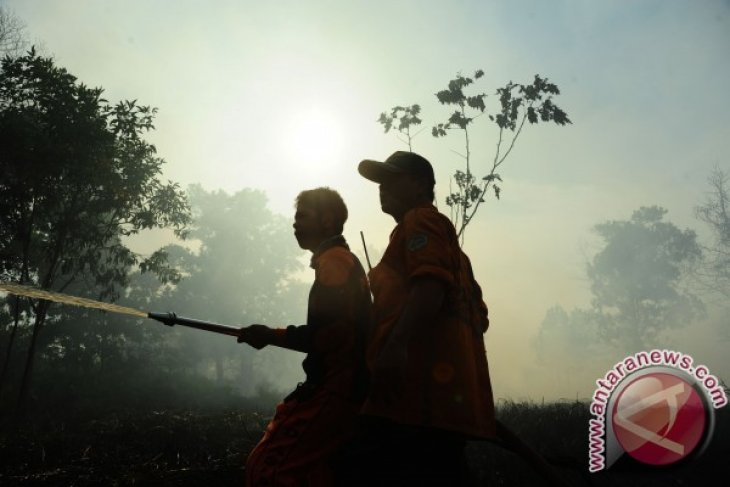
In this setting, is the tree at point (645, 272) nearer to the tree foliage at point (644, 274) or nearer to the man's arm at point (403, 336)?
the tree foliage at point (644, 274)

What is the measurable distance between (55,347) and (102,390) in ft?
21.5

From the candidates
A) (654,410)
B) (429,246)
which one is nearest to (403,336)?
(429,246)

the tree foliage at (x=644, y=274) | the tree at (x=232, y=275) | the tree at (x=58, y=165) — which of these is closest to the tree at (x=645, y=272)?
the tree foliage at (x=644, y=274)

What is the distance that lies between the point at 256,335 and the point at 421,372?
1261 millimetres

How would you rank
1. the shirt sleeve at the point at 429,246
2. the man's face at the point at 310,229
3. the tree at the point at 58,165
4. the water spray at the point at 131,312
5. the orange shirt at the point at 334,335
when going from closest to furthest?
the shirt sleeve at the point at 429,246
the orange shirt at the point at 334,335
the water spray at the point at 131,312
the man's face at the point at 310,229
the tree at the point at 58,165

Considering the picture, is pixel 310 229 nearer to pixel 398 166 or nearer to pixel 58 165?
pixel 398 166

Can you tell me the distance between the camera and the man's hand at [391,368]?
1.77 m

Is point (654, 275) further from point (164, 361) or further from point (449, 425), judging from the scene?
point (449, 425)

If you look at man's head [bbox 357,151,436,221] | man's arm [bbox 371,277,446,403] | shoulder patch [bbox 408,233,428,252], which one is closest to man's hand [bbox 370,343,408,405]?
man's arm [bbox 371,277,446,403]

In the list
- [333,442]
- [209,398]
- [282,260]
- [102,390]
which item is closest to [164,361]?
[209,398]

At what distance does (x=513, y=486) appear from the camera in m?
5.12

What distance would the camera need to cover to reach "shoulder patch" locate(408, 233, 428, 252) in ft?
6.53

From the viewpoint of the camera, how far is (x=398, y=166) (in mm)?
2424

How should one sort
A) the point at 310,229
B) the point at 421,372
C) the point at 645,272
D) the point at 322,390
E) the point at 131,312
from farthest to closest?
1. the point at 645,272
2. the point at 310,229
3. the point at 131,312
4. the point at 322,390
5. the point at 421,372
